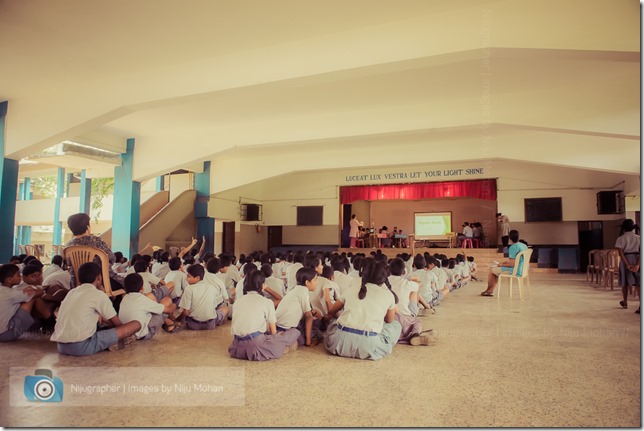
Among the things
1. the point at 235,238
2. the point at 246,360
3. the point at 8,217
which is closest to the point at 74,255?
the point at 246,360

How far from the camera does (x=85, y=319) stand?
340cm

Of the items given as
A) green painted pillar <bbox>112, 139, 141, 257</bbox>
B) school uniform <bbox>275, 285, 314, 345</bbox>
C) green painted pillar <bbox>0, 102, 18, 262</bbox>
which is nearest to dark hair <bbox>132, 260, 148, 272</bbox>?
school uniform <bbox>275, 285, 314, 345</bbox>

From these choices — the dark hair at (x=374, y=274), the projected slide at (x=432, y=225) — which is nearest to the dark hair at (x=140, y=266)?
the dark hair at (x=374, y=274)

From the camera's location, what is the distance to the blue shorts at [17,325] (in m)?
3.95

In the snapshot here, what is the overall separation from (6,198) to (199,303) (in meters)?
5.32

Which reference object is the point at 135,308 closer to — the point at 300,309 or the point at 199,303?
the point at 199,303

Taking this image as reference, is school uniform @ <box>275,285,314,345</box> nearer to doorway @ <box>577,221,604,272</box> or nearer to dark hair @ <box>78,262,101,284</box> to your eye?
dark hair @ <box>78,262,101,284</box>

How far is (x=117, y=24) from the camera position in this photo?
483 cm

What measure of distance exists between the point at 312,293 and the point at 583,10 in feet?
13.6

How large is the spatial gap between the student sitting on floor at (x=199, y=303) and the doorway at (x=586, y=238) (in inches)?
507

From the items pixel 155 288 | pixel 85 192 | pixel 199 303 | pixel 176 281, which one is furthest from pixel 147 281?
pixel 85 192

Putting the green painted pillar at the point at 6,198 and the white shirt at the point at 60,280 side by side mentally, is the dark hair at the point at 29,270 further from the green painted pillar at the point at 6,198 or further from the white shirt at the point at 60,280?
the green painted pillar at the point at 6,198

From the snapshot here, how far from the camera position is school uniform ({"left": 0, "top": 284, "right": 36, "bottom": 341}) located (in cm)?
386

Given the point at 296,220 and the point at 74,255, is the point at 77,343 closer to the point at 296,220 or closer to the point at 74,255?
the point at 74,255
